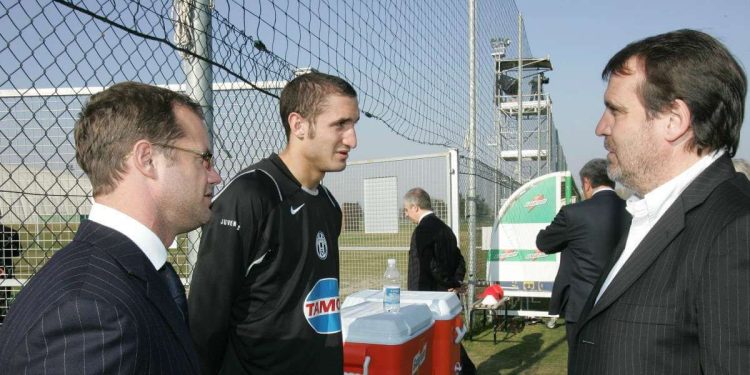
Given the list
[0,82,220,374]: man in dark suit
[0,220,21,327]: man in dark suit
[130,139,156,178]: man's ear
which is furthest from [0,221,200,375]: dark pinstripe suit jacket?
[0,220,21,327]: man in dark suit

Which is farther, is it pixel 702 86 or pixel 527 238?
pixel 527 238

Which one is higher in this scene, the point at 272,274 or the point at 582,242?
the point at 582,242

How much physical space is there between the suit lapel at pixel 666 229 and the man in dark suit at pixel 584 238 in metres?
3.29

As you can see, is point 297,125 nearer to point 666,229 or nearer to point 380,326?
point 380,326

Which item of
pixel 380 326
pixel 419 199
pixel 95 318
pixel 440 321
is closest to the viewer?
pixel 95 318

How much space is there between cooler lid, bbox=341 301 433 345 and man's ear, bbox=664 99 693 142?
2.00m

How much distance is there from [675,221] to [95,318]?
59.4 inches

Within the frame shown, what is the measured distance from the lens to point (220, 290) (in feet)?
7.06

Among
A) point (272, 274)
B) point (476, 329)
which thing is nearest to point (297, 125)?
point (272, 274)

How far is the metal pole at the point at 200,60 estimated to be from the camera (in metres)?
2.55

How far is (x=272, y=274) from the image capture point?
7.47 feet

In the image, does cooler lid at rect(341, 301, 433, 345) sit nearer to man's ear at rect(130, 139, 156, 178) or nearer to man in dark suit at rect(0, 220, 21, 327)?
man's ear at rect(130, 139, 156, 178)

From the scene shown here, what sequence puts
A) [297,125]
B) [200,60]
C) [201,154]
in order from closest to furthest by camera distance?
[201,154] < [200,60] < [297,125]

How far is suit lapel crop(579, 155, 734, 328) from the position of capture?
5.45 ft
